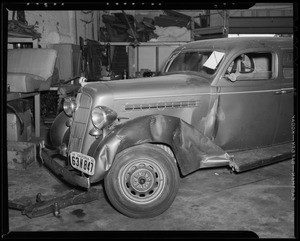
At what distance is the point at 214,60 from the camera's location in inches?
160

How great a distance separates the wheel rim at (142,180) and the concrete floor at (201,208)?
0.85 feet

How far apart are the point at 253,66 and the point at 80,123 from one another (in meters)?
2.76

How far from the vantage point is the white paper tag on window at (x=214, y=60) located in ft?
13.3

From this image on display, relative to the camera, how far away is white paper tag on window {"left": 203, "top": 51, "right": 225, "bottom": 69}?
405 cm

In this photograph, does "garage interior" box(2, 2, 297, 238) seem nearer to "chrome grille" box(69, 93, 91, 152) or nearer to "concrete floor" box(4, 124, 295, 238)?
"concrete floor" box(4, 124, 295, 238)

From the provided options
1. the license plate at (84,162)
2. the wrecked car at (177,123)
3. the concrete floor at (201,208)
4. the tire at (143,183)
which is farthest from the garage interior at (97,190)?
the license plate at (84,162)

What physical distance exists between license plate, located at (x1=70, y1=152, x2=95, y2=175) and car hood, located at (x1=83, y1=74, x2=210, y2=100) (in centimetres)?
76

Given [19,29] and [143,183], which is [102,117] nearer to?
[143,183]

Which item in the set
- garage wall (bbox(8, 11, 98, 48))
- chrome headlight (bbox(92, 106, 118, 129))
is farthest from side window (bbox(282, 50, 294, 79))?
garage wall (bbox(8, 11, 98, 48))

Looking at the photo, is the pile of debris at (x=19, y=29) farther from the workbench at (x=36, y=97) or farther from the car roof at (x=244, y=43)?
the car roof at (x=244, y=43)

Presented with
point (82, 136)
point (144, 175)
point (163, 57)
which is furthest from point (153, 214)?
point (163, 57)
